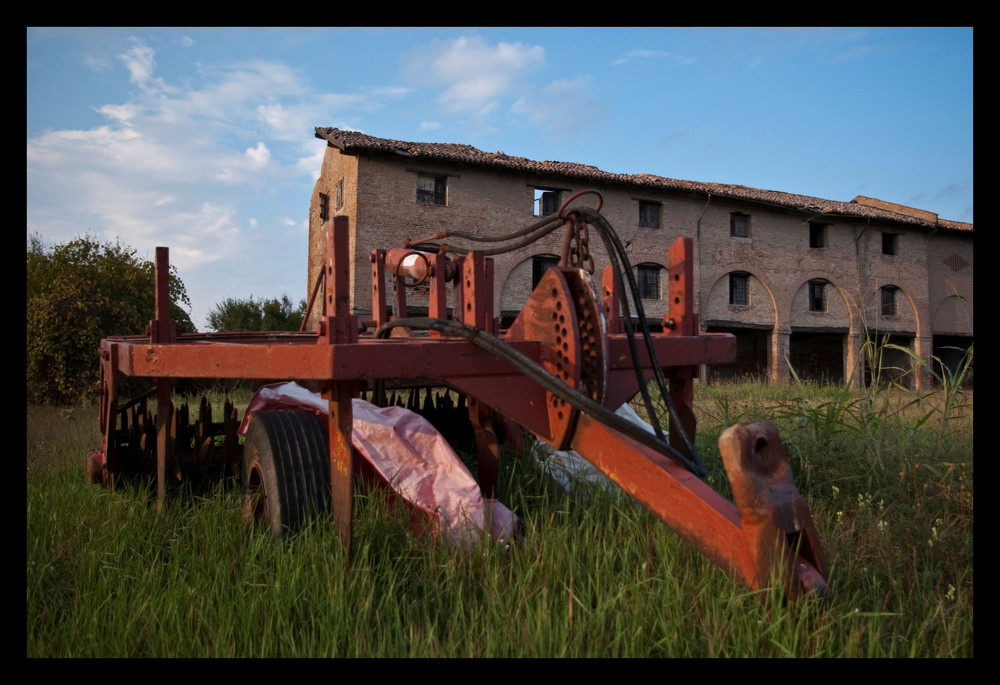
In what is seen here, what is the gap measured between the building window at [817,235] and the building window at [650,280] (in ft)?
20.9

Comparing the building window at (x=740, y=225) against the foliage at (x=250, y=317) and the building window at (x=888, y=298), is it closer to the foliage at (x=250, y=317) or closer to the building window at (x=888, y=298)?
the building window at (x=888, y=298)

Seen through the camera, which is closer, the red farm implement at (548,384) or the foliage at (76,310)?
the red farm implement at (548,384)

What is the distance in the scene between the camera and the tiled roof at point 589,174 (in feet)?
52.8

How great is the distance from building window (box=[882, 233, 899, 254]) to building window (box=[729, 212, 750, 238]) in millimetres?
6211

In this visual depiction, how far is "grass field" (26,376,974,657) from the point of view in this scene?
1.83 metres

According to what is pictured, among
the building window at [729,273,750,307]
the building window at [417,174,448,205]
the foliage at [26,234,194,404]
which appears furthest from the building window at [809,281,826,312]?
the foliage at [26,234,194,404]

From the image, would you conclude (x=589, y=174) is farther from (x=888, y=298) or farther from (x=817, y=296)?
(x=888, y=298)

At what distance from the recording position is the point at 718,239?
67.0 feet

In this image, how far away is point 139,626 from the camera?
2.03m

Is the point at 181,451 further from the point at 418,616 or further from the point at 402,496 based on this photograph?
the point at 418,616

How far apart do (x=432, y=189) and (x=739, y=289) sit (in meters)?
10.9

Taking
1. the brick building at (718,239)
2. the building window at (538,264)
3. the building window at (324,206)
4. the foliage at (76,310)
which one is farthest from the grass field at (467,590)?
the building window at (324,206)

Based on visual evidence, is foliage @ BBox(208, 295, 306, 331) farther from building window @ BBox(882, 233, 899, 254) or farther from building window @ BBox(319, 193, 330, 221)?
building window @ BBox(882, 233, 899, 254)
